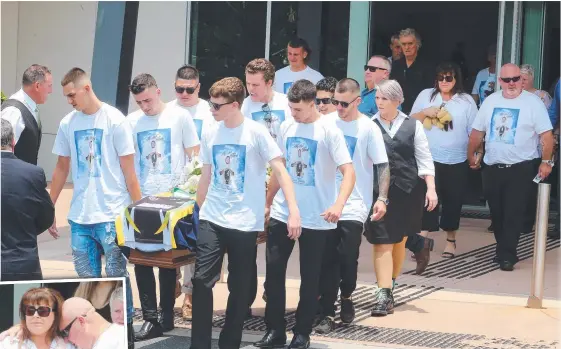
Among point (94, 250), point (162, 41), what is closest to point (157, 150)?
point (94, 250)

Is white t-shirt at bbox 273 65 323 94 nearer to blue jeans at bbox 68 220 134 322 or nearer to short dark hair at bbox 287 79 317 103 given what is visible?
short dark hair at bbox 287 79 317 103

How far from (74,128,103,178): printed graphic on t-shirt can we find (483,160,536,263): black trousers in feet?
15.1

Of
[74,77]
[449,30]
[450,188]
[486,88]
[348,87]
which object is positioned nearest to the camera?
[74,77]

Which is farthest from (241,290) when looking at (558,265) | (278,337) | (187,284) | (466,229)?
(466,229)

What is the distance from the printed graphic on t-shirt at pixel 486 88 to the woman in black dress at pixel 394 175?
518cm

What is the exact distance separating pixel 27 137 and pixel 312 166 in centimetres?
234

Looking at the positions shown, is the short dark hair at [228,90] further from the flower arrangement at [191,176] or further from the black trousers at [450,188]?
the black trousers at [450,188]

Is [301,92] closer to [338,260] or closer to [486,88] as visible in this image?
[338,260]

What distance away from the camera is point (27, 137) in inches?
359

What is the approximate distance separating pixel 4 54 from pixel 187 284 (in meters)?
9.07

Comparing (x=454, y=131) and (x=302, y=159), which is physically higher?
(x=454, y=131)

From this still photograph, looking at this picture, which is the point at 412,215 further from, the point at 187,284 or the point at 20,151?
the point at 20,151

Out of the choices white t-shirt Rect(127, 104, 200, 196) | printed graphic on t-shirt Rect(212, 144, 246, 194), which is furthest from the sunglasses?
printed graphic on t-shirt Rect(212, 144, 246, 194)

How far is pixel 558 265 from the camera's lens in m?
11.8
